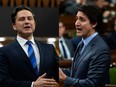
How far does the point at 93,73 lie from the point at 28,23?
0.35 metres

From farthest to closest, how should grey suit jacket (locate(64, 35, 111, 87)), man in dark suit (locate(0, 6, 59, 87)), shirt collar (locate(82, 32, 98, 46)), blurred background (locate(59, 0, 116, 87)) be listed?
1. blurred background (locate(59, 0, 116, 87))
2. shirt collar (locate(82, 32, 98, 46))
3. grey suit jacket (locate(64, 35, 111, 87))
4. man in dark suit (locate(0, 6, 59, 87))

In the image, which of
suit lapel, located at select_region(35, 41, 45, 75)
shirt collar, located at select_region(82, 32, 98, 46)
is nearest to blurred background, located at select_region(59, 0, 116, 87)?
shirt collar, located at select_region(82, 32, 98, 46)

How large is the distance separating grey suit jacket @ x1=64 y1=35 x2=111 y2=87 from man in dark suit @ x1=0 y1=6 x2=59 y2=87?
15cm

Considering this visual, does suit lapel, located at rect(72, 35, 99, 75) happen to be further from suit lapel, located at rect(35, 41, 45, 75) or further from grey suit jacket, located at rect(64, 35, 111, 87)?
suit lapel, located at rect(35, 41, 45, 75)

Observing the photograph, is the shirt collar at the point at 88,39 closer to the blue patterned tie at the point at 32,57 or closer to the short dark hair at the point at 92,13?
the short dark hair at the point at 92,13

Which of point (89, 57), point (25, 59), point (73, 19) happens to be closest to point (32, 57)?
point (25, 59)

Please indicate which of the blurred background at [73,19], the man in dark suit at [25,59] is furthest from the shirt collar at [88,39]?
the blurred background at [73,19]

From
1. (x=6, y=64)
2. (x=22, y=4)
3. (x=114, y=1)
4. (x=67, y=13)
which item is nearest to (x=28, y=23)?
(x=22, y=4)

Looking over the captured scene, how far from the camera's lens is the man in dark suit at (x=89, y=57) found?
1.52m

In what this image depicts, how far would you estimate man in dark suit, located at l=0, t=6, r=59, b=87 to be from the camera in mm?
A: 1376

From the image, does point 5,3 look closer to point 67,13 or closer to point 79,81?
point 79,81

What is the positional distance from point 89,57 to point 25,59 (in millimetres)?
299

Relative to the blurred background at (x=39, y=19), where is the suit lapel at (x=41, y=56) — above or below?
below

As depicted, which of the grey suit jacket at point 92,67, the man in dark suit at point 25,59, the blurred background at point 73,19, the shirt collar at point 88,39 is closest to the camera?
the man in dark suit at point 25,59
